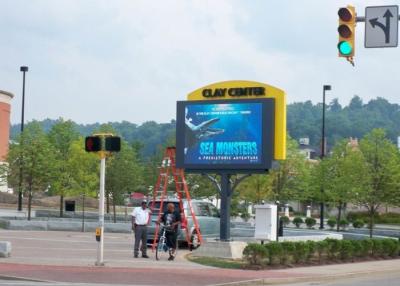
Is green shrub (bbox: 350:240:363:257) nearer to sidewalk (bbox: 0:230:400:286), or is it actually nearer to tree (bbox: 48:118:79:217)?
sidewalk (bbox: 0:230:400:286)

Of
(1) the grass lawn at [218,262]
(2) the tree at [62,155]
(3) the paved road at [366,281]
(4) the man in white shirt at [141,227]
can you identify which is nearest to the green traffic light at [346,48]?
(3) the paved road at [366,281]

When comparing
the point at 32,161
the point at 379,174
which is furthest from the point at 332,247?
the point at 32,161

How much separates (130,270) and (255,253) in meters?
3.83

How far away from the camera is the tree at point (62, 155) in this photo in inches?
1761

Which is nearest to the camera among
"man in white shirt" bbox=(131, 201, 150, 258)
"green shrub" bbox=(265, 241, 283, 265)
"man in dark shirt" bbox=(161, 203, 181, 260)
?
"green shrub" bbox=(265, 241, 283, 265)

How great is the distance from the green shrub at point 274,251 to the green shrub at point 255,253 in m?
0.18

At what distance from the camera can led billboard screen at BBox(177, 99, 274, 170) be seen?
82.6 ft

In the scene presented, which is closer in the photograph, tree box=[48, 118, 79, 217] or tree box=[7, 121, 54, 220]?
tree box=[7, 121, 54, 220]

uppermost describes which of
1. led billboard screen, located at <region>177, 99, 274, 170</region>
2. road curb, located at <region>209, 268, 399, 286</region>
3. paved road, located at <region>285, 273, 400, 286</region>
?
led billboard screen, located at <region>177, 99, 274, 170</region>

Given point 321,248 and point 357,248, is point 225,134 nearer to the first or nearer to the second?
point 321,248

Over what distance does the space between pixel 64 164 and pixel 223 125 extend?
21821mm

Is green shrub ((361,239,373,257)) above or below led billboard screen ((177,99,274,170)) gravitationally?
below

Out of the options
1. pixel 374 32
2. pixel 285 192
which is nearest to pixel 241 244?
pixel 374 32

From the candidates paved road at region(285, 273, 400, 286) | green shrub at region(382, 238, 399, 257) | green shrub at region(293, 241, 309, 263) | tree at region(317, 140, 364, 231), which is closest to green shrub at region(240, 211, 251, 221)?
tree at region(317, 140, 364, 231)
